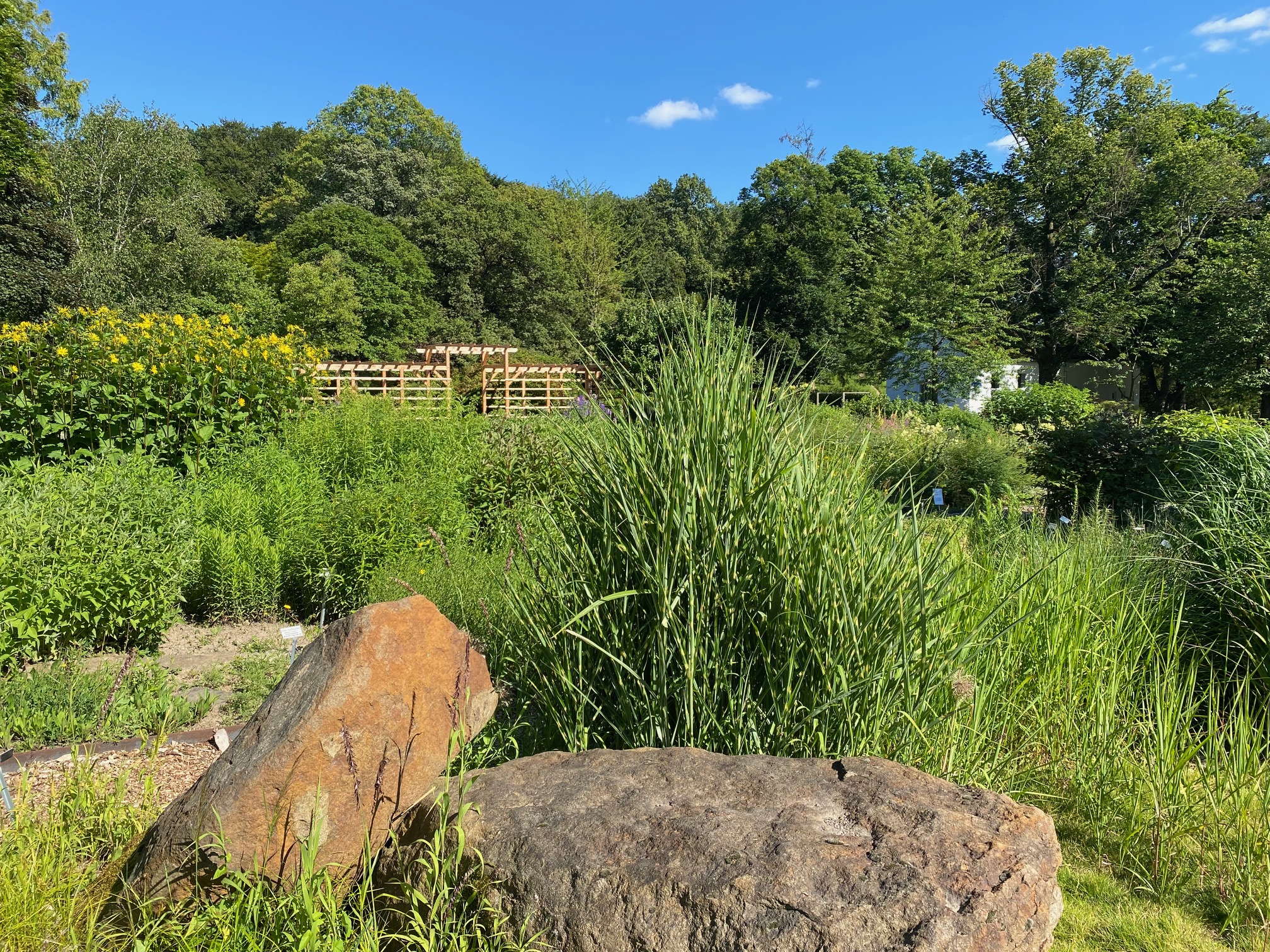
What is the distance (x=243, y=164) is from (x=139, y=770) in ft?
159

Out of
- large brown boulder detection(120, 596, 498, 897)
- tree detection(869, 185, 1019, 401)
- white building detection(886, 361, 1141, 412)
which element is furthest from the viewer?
white building detection(886, 361, 1141, 412)

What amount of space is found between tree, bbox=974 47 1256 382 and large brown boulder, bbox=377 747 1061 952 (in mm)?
27788

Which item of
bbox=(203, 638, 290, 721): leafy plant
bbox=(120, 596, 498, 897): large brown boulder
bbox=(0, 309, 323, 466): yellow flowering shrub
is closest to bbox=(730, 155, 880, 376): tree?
bbox=(0, 309, 323, 466): yellow flowering shrub

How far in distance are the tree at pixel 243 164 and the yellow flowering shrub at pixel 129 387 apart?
3498 centimetres

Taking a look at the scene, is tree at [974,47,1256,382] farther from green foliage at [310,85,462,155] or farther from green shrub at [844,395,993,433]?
green foliage at [310,85,462,155]

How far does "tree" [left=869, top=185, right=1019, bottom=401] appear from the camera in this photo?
847 inches

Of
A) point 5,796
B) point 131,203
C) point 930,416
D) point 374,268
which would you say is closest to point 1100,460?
point 930,416

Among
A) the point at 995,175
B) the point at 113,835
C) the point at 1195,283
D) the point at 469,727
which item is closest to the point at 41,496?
the point at 113,835

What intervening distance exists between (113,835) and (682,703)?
1732 mm

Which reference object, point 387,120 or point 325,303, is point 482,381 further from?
point 387,120

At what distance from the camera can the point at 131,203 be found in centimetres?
2392

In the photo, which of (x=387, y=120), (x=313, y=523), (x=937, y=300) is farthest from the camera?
(x=387, y=120)

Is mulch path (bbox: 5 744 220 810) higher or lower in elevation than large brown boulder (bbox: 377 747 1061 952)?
lower

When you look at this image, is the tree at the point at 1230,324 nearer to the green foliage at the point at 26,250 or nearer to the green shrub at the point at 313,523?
the green shrub at the point at 313,523
